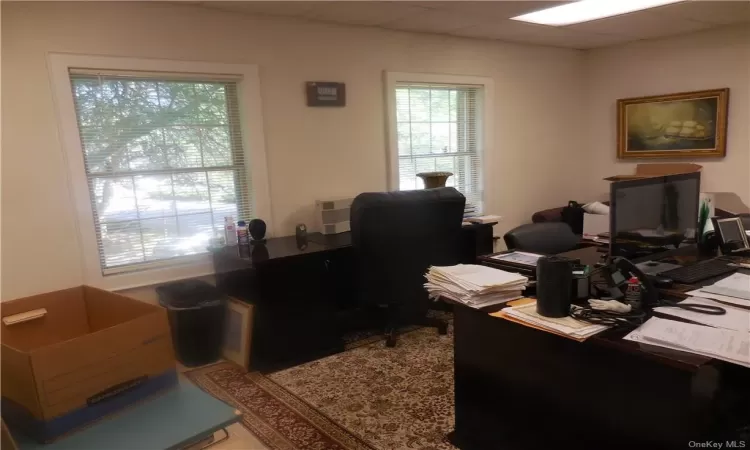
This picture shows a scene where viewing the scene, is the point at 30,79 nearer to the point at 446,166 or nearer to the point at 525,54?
the point at 446,166

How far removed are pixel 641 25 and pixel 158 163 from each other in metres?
4.11

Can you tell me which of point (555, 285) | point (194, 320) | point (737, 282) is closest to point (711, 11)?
point (737, 282)

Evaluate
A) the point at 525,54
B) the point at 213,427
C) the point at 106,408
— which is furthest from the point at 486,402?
the point at 525,54

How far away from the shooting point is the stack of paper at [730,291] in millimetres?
1670

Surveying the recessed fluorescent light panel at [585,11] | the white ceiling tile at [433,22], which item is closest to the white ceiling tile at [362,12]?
the white ceiling tile at [433,22]

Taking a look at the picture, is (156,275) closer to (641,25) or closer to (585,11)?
(585,11)

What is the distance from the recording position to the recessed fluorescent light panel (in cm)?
354

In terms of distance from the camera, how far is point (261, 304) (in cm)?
295

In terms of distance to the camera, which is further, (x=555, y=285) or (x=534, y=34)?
(x=534, y=34)

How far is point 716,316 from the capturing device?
154 centimetres

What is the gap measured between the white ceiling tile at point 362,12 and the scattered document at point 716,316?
8.32 feet

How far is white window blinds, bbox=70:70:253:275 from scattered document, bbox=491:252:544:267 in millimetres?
2007

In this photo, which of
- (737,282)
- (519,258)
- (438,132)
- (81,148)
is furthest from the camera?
(438,132)

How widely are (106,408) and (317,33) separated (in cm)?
311
